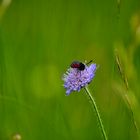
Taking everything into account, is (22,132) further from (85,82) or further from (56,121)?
(85,82)

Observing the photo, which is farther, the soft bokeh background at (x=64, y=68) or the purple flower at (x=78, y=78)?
the soft bokeh background at (x=64, y=68)

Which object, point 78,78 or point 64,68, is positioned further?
point 64,68

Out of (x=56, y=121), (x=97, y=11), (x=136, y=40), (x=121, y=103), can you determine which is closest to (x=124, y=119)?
(x=121, y=103)

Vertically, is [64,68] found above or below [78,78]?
above

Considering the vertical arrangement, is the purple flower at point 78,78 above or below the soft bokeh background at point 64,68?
below
